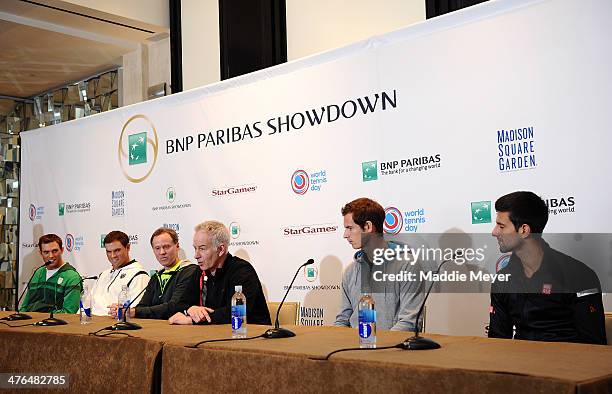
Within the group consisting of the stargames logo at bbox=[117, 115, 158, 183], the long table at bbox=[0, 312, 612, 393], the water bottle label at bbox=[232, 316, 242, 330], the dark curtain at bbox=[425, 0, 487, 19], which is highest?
the dark curtain at bbox=[425, 0, 487, 19]

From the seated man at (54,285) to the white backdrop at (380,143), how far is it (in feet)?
1.14

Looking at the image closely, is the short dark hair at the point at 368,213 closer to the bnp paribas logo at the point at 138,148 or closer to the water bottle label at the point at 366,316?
the water bottle label at the point at 366,316

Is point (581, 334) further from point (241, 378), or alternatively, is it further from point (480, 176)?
point (241, 378)

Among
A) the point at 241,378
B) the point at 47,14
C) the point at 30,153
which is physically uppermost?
the point at 47,14

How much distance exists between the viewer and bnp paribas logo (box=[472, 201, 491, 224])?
134 inches

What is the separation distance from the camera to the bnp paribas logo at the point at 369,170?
390 centimetres

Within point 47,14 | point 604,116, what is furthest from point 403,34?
point 47,14

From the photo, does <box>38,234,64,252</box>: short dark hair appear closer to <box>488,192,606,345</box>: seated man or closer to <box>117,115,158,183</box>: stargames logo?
<box>117,115,158,183</box>: stargames logo

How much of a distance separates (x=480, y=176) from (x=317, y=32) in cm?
217

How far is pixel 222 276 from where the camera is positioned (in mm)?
3846

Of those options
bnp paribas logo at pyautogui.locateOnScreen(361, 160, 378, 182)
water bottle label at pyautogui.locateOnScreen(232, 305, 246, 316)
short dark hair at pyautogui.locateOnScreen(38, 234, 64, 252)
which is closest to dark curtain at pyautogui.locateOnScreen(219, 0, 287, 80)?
bnp paribas logo at pyautogui.locateOnScreen(361, 160, 378, 182)

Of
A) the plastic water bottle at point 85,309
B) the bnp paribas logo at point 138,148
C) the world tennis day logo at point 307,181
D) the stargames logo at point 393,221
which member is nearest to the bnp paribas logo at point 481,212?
the stargames logo at point 393,221

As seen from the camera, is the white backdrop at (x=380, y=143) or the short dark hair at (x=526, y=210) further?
the white backdrop at (x=380, y=143)

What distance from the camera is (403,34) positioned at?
3801mm
